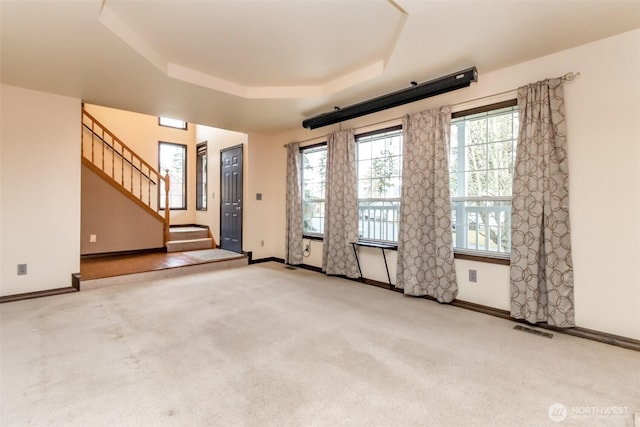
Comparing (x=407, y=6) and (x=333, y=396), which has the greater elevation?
(x=407, y=6)

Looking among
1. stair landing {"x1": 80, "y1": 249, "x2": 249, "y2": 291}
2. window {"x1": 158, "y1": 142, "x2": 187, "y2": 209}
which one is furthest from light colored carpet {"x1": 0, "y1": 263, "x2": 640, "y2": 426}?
window {"x1": 158, "y1": 142, "x2": 187, "y2": 209}

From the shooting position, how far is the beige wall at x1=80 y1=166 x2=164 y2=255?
5262mm

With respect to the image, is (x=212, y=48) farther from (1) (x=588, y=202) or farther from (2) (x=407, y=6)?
(1) (x=588, y=202)

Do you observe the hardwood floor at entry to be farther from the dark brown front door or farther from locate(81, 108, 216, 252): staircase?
the dark brown front door

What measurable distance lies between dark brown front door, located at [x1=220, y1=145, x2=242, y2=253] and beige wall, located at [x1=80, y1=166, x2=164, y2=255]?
1.34m

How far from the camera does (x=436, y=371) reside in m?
1.99

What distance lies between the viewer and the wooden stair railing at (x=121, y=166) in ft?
18.8

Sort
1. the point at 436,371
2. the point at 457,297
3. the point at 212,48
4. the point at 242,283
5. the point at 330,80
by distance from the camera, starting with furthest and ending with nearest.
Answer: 1. the point at 242,283
2. the point at 330,80
3. the point at 457,297
4. the point at 212,48
5. the point at 436,371

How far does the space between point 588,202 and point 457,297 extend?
150 cm

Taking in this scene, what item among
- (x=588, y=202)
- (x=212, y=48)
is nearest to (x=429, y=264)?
(x=588, y=202)

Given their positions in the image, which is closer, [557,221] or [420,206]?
[557,221]

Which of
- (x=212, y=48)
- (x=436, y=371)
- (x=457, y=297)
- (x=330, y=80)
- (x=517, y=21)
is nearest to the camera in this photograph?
(x=436, y=371)

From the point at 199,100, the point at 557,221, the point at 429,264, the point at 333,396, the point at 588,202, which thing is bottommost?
the point at 333,396

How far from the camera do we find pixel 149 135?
→ 23.2ft
